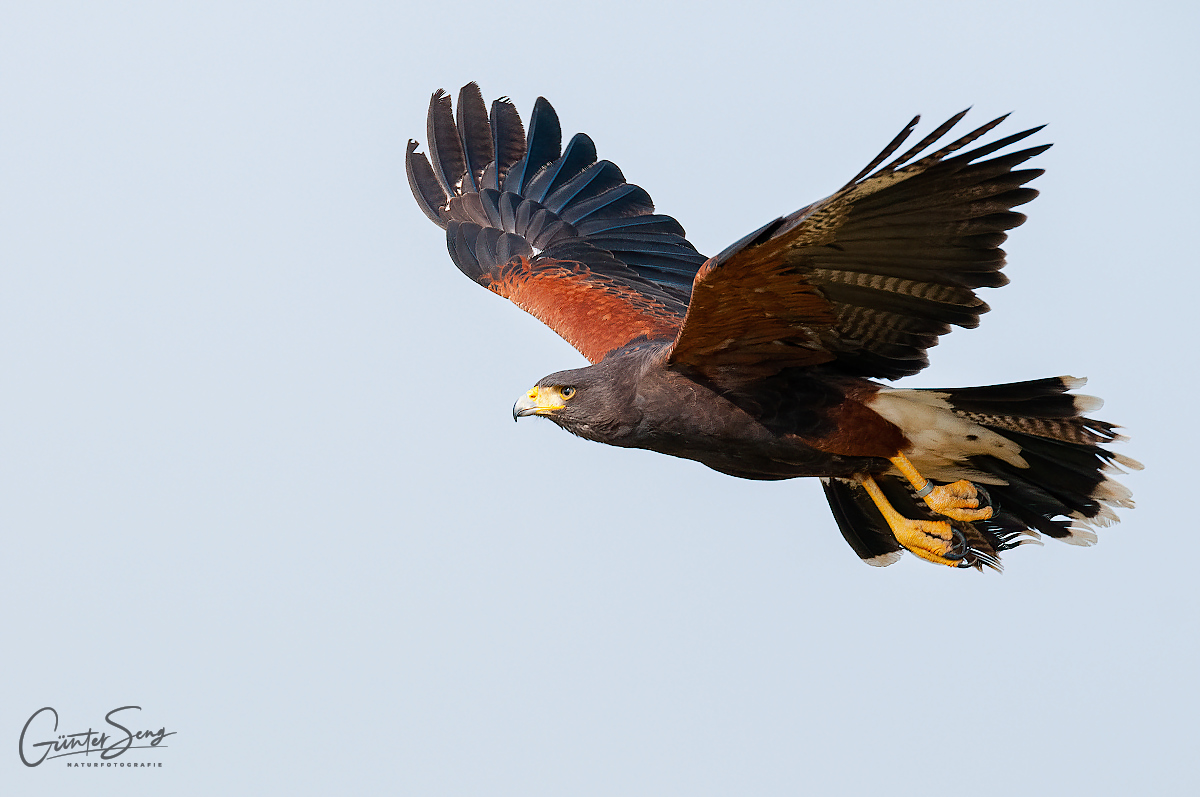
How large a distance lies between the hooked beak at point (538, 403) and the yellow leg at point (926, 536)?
179 cm

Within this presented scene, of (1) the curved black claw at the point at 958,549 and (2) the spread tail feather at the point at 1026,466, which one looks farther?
(1) the curved black claw at the point at 958,549

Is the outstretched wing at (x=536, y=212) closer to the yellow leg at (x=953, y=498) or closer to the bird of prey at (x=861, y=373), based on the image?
the bird of prey at (x=861, y=373)

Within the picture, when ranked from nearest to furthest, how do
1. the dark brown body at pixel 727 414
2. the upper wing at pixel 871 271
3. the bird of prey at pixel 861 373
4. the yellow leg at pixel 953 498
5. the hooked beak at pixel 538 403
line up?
1. the upper wing at pixel 871 271
2. the bird of prey at pixel 861 373
3. the dark brown body at pixel 727 414
4. the hooked beak at pixel 538 403
5. the yellow leg at pixel 953 498

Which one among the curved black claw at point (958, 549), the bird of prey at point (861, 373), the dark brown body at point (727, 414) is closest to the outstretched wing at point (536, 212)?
the bird of prey at point (861, 373)

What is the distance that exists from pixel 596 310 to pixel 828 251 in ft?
8.11

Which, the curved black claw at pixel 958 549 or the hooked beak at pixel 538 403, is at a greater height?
the hooked beak at pixel 538 403

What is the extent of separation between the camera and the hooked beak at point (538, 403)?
21.7 feet

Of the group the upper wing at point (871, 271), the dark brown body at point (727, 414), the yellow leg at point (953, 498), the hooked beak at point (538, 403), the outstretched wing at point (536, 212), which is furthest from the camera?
A: the outstretched wing at point (536, 212)

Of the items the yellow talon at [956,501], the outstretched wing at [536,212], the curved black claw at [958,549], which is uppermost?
the outstretched wing at [536,212]

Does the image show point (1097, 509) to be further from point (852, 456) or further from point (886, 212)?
point (886, 212)

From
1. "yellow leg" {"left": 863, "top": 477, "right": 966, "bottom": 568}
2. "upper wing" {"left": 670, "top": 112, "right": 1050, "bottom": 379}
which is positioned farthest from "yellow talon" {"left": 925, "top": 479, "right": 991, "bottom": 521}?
"upper wing" {"left": 670, "top": 112, "right": 1050, "bottom": 379}

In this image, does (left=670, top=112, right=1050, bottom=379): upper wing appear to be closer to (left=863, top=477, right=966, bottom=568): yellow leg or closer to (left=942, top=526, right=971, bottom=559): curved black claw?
(left=863, top=477, right=966, bottom=568): yellow leg

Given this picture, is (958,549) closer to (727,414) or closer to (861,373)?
(861,373)

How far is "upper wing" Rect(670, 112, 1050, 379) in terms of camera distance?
17.2 ft
